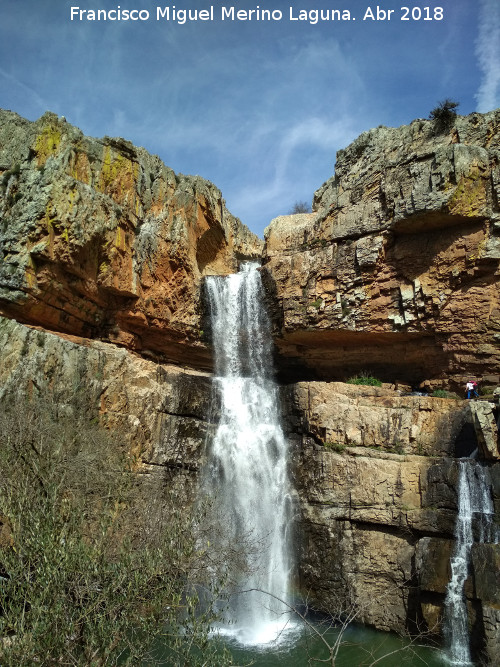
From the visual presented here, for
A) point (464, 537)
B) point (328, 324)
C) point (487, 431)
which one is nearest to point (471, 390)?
point (487, 431)

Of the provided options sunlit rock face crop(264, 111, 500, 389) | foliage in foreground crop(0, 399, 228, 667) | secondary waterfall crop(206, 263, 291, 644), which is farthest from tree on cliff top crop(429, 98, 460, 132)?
foliage in foreground crop(0, 399, 228, 667)

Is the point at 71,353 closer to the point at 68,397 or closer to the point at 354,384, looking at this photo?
the point at 68,397

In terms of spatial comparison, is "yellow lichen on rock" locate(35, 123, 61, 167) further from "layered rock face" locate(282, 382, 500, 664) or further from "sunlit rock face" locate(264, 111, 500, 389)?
"layered rock face" locate(282, 382, 500, 664)

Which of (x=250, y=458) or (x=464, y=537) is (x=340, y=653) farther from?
(x=250, y=458)

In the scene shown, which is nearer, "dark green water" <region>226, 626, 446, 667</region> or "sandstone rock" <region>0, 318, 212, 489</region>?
"dark green water" <region>226, 626, 446, 667</region>

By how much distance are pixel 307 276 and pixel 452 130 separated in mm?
9537

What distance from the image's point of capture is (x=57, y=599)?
8.35 m

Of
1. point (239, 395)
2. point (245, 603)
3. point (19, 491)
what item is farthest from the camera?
point (239, 395)

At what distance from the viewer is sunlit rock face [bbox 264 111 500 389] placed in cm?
2106

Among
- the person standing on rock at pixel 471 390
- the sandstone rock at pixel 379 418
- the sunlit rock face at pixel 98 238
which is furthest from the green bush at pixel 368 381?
the sunlit rock face at pixel 98 238

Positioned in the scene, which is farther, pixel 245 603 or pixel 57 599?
pixel 245 603

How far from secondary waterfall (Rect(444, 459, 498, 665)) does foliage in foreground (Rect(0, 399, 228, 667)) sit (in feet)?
28.5

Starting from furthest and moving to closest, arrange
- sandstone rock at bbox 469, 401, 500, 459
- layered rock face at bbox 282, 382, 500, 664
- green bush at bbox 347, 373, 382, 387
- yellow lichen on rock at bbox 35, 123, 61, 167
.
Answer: green bush at bbox 347, 373, 382, 387
yellow lichen on rock at bbox 35, 123, 61, 167
sandstone rock at bbox 469, 401, 500, 459
layered rock face at bbox 282, 382, 500, 664

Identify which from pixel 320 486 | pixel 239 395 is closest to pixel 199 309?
pixel 239 395
